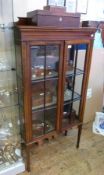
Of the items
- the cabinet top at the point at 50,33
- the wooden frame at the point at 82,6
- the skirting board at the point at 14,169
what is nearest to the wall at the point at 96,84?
the wooden frame at the point at 82,6

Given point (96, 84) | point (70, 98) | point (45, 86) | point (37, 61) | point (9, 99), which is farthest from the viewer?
point (96, 84)

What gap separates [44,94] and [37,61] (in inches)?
13.1

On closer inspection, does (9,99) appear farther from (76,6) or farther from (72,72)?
(76,6)

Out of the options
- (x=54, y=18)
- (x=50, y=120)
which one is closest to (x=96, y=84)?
(x=50, y=120)

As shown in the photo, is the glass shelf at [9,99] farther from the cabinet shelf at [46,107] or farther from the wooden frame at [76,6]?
the wooden frame at [76,6]

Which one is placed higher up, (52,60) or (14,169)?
(52,60)

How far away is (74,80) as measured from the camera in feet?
5.47

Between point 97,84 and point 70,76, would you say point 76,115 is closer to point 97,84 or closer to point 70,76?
point 70,76

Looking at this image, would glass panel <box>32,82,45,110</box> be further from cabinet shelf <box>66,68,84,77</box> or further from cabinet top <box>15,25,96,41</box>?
cabinet top <box>15,25,96,41</box>

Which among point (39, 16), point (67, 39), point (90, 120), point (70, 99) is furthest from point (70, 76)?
point (90, 120)

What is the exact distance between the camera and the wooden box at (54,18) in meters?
1.21

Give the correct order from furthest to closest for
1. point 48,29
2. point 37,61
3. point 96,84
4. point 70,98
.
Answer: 1. point 96,84
2. point 70,98
3. point 37,61
4. point 48,29

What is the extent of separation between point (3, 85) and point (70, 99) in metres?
0.69

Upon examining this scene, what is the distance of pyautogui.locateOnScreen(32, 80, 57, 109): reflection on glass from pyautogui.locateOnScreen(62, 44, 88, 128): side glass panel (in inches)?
5.4
